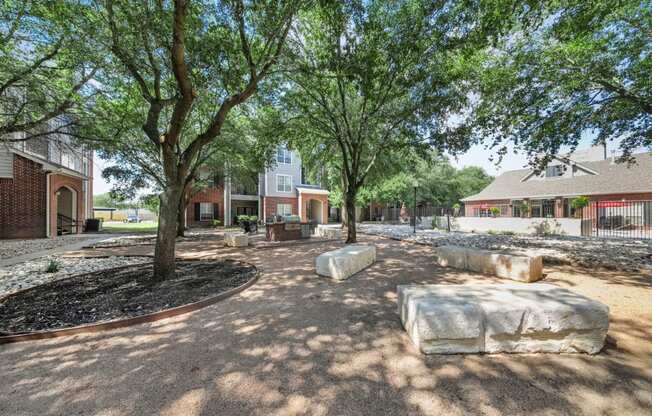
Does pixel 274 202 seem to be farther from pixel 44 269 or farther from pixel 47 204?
pixel 44 269

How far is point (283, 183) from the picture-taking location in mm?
27094

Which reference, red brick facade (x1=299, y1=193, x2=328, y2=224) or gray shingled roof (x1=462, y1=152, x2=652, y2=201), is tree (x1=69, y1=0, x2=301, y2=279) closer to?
red brick facade (x1=299, y1=193, x2=328, y2=224)

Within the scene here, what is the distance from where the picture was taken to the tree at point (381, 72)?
23.8 feet

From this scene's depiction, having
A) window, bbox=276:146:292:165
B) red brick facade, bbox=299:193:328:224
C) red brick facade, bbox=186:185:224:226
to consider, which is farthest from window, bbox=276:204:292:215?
red brick facade, bbox=186:185:224:226

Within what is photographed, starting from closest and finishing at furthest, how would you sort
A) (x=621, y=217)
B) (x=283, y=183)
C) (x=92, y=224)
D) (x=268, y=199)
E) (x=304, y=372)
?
(x=304, y=372) → (x=621, y=217) → (x=92, y=224) → (x=268, y=199) → (x=283, y=183)

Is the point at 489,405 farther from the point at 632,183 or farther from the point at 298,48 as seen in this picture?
the point at 632,183

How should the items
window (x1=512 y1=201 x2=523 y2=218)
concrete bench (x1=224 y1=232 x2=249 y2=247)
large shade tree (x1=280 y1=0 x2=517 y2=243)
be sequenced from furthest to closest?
window (x1=512 y1=201 x2=523 y2=218), concrete bench (x1=224 y1=232 x2=249 y2=247), large shade tree (x1=280 y1=0 x2=517 y2=243)

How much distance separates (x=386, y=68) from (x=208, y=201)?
2143 cm

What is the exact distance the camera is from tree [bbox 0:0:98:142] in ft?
18.4

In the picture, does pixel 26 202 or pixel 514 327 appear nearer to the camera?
pixel 514 327

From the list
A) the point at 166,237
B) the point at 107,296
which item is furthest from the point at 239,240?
the point at 107,296

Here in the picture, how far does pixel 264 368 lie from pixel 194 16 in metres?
7.23

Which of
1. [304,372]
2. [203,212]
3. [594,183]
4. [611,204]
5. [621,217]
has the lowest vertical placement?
[304,372]

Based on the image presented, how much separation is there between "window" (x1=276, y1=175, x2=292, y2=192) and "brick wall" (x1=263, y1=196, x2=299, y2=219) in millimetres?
887
